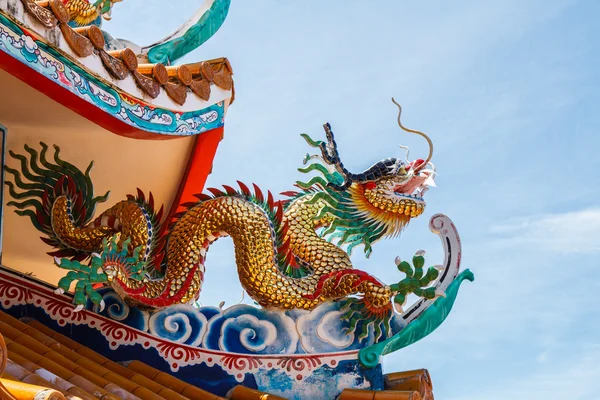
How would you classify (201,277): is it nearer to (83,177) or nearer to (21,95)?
(83,177)

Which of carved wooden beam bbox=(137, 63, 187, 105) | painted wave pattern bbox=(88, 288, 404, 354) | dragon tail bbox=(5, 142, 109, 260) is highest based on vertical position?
carved wooden beam bbox=(137, 63, 187, 105)

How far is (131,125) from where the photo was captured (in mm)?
5902

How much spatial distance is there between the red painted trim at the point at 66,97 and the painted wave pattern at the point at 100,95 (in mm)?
34

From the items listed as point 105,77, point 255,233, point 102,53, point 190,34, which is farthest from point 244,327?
point 190,34

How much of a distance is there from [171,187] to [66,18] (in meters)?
2.47

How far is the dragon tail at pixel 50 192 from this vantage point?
6.49m

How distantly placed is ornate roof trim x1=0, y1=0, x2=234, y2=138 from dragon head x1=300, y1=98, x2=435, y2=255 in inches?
28.9

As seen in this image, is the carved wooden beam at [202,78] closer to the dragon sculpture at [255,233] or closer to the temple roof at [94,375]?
the dragon sculpture at [255,233]

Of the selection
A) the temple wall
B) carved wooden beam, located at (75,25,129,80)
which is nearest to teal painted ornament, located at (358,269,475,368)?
carved wooden beam, located at (75,25,129,80)

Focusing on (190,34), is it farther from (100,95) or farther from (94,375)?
(94,375)

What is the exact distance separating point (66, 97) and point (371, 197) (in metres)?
2.05

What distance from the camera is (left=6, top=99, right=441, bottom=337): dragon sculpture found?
20.0 ft

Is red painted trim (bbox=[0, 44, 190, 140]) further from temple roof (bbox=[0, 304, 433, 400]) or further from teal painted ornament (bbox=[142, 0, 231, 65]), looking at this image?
teal painted ornament (bbox=[142, 0, 231, 65])

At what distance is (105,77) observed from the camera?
5.66m
